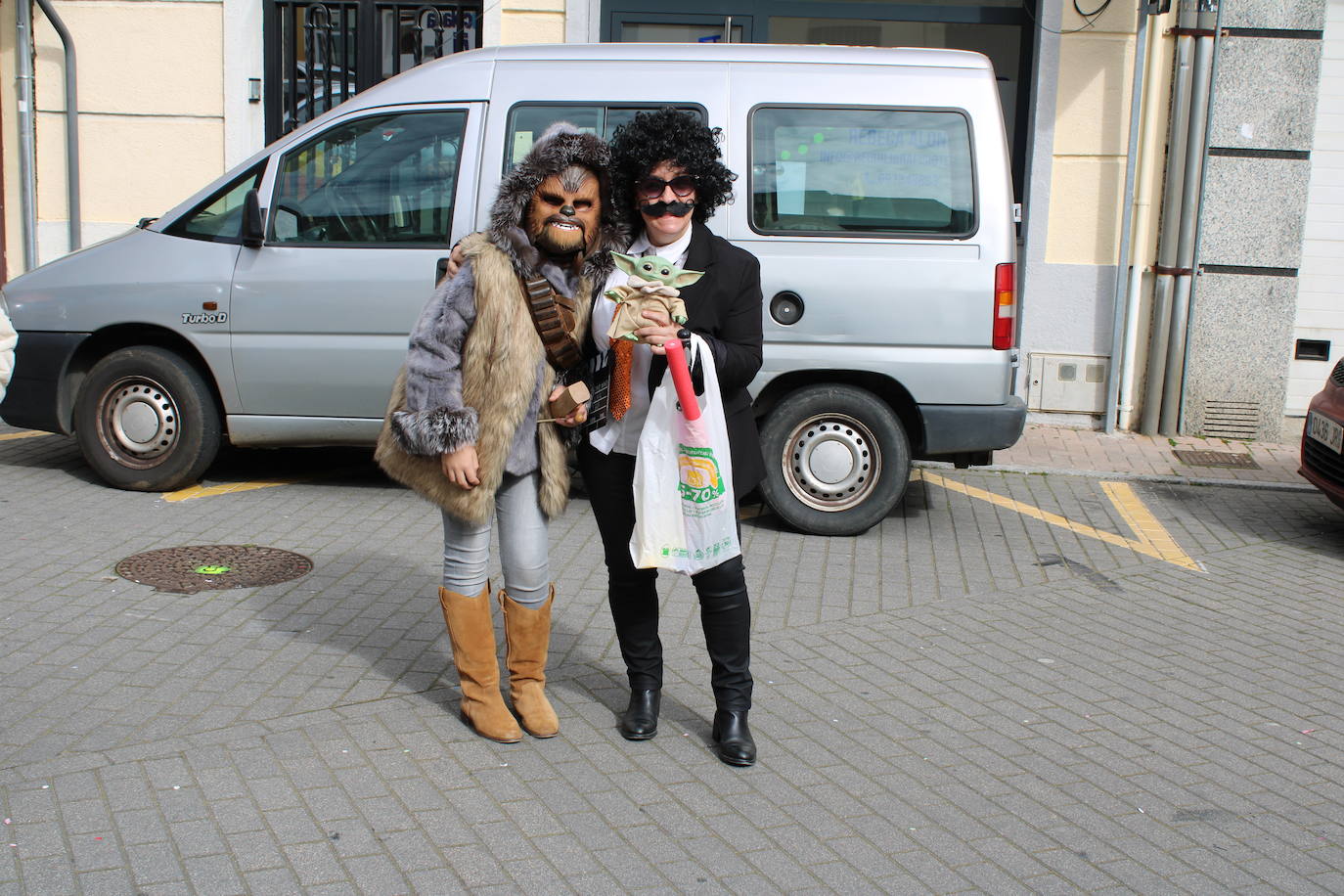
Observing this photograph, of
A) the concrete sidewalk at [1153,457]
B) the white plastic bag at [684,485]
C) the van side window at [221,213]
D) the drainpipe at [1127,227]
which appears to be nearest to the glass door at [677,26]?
the drainpipe at [1127,227]

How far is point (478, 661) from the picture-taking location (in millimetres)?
4078

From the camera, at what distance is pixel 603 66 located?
265 inches

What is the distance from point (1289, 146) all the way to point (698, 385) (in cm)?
→ 748

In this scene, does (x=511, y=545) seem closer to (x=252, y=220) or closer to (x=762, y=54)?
(x=252, y=220)

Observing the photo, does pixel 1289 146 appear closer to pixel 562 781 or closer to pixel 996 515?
pixel 996 515

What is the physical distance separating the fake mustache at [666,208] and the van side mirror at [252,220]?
3622 millimetres

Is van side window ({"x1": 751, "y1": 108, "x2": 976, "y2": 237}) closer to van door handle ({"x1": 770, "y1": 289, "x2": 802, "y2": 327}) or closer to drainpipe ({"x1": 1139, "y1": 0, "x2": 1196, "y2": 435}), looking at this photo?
van door handle ({"x1": 770, "y1": 289, "x2": 802, "y2": 327})

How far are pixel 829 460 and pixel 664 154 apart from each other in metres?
3.23

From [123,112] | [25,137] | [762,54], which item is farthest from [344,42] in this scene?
[762,54]

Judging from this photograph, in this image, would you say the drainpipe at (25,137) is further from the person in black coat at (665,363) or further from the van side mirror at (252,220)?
the person in black coat at (665,363)

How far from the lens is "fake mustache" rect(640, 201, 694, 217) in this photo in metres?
3.72

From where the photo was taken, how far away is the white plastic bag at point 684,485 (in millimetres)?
3721

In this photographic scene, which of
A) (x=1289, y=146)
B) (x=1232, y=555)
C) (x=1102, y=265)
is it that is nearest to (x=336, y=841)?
(x=1232, y=555)

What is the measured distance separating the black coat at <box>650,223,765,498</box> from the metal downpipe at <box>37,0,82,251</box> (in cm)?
819
